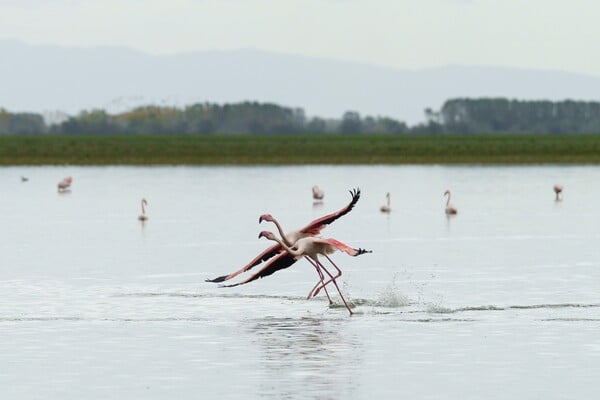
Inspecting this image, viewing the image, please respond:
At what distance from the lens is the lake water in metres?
13.7

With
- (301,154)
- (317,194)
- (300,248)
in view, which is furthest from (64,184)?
(301,154)

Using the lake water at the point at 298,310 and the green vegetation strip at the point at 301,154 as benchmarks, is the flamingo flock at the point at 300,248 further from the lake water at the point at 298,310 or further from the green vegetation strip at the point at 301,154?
the green vegetation strip at the point at 301,154

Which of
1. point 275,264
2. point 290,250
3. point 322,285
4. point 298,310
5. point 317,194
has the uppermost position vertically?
point 290,250

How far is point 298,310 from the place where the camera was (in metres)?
19.3

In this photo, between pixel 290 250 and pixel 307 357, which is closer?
pixel 307 357

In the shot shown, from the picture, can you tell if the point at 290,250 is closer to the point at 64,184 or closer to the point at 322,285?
the point at 322,285

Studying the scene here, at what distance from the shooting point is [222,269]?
25.1 m

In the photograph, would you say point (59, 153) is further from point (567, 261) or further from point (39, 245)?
point (567, 261)

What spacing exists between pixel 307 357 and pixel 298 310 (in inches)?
170

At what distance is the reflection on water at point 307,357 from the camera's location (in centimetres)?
1310

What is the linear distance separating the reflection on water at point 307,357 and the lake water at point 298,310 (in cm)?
3

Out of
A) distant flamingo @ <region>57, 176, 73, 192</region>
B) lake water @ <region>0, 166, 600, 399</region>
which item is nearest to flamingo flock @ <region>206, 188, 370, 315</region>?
lake water @ <region>0, 166, 600, 399</region>

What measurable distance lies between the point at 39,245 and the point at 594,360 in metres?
17.7

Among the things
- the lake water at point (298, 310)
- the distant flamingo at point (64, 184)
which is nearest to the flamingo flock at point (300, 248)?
the lake water at point (298, 310)
